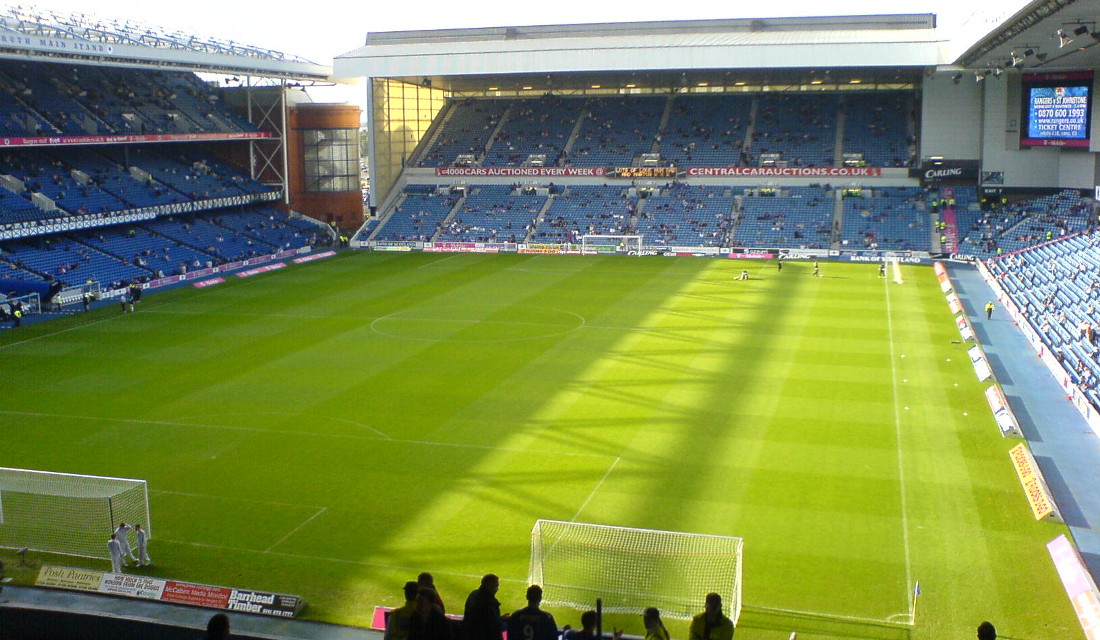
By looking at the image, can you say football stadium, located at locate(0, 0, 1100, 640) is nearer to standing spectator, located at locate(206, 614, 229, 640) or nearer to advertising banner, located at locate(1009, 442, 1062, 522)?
standing spectator, located at locate(206, 614, 229, 640)

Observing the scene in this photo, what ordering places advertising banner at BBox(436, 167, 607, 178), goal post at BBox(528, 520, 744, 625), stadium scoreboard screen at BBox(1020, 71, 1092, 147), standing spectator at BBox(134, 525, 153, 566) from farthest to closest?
advertising banner at BBox(436, 167, 607, 178) → stadium scoreboard screen at BBox(1020, 71, 1092, 147) → standing spectator at BBox(134, 525, 153, 566) → goal post at BBox(528, 520, 744, 625)

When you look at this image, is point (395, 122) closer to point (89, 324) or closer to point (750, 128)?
point (750, 128)

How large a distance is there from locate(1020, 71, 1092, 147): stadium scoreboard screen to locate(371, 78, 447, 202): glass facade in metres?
43.8

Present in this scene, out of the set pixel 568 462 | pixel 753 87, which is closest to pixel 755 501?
pixel 568 462

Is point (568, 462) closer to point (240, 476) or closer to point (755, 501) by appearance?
point (755, 501)

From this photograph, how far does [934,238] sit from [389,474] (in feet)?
160

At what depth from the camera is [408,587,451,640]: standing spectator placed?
8.83 m

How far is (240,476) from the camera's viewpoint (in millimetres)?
21703

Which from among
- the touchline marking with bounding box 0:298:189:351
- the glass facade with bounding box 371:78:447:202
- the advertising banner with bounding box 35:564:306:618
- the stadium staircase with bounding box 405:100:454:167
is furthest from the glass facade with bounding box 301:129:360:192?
the advertising banner with bounding box 35:564:306:618

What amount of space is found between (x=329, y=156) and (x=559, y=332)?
41.9 m

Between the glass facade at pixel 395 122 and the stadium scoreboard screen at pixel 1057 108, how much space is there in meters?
43.8

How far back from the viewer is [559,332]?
37.2 m

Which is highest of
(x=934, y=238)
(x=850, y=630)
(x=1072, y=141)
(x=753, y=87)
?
(x=753, y=87)

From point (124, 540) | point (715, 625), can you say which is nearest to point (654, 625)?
point (715, 625)
